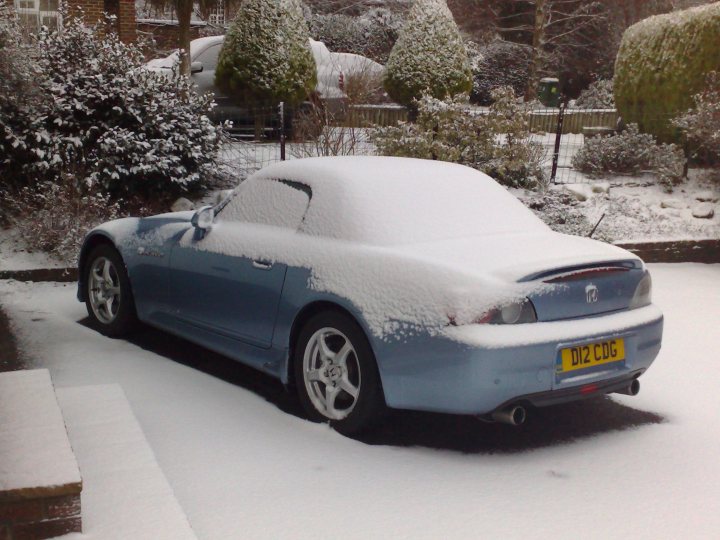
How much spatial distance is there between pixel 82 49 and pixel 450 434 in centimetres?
782

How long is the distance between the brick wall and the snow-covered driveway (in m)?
0.69

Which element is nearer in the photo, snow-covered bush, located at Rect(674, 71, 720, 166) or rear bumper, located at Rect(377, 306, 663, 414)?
rear bumper, located at Rect(377, 306, 663, 414)

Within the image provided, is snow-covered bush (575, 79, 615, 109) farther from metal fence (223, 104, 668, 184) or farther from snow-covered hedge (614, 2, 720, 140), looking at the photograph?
snow-covered hedge (614, 2, 720, 140)

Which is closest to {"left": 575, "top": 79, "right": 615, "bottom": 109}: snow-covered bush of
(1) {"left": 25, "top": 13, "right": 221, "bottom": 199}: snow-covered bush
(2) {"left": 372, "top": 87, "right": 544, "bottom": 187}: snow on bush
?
(2) {"left": 372, "top": 87, "right": 544, "bottom": 187}: snow on bush

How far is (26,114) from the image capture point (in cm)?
977

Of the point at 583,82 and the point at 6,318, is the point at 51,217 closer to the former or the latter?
the point at 6,318

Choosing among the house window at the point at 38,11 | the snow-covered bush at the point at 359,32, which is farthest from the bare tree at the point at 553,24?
the house window at the point at 38,11

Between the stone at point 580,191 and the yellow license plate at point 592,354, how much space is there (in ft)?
24.9

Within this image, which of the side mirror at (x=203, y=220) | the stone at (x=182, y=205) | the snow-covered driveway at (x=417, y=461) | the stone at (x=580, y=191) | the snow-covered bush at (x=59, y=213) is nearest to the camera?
the snow-covered driveway at (x=417, y=461)

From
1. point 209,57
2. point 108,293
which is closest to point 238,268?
point 108,293

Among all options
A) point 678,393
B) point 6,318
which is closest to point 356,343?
point 678,393

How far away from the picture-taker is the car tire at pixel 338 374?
4461 mm

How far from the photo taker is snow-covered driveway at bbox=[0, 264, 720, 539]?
3.72 meters

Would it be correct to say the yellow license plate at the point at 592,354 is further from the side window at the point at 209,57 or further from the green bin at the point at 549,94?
the green bin at the point at 549,94
